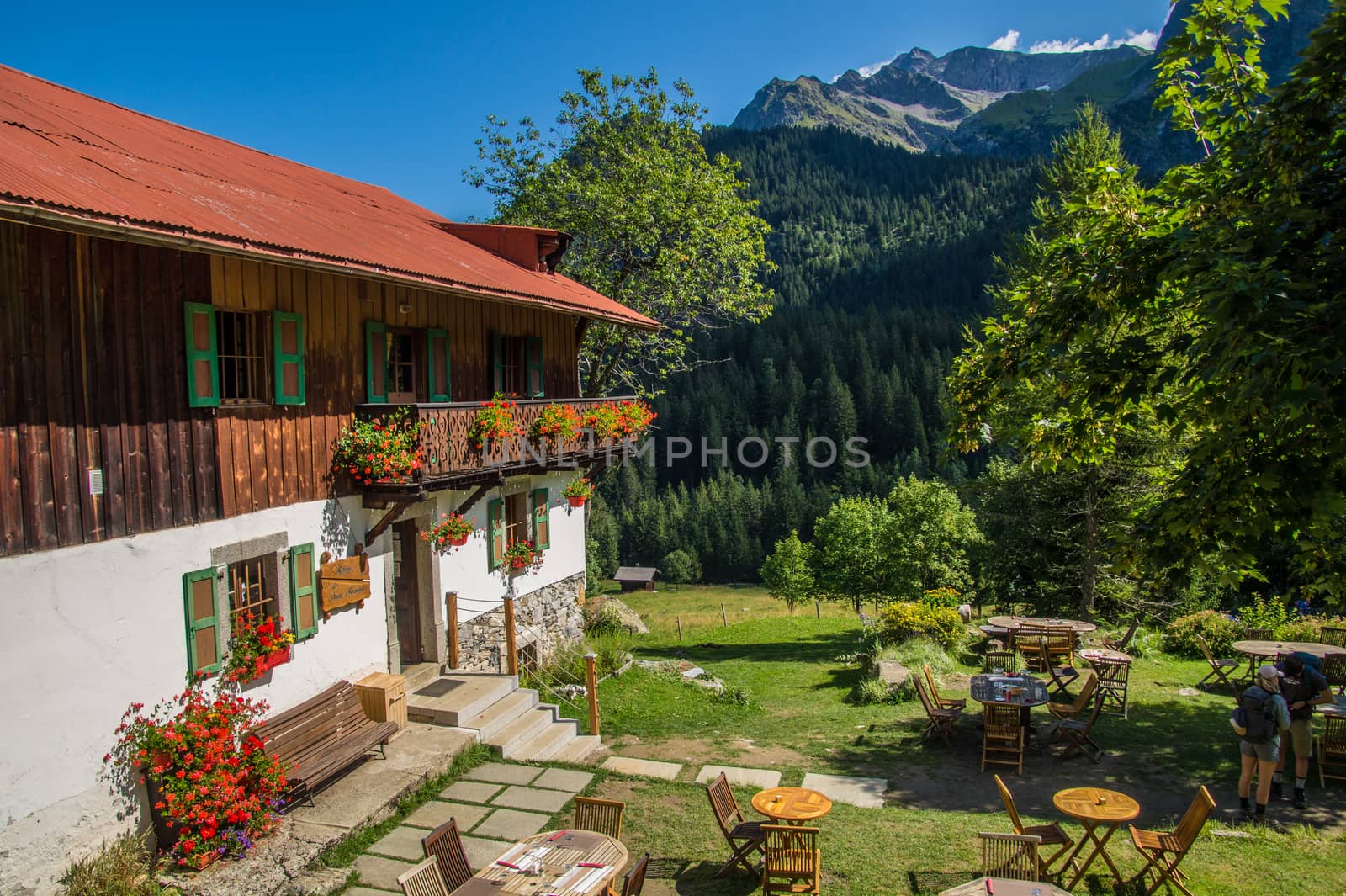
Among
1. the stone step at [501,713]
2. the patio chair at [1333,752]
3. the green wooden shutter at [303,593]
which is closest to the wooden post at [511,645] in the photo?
the stone step at [501,713]

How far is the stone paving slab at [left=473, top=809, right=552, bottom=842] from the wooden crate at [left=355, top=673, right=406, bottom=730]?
2.51 m

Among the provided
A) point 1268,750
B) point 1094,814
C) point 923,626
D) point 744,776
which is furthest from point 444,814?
point 923,626

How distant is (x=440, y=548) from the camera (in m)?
14.6

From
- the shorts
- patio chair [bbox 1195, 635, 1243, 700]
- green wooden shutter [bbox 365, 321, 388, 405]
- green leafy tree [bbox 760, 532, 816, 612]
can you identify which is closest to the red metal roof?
green wooden shutter [bbox 365, 321, 388, 405]

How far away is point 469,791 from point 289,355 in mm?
6052

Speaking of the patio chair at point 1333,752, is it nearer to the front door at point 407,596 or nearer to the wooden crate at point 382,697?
the wooden crate at point 382,697

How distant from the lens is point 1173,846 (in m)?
8.30

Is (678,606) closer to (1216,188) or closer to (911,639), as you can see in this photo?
(911,639)

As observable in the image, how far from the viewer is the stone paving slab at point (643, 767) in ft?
39.6

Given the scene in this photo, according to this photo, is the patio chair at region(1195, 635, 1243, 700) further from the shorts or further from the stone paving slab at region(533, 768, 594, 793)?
the stone paving slab at region(533, 768, 594, 793)

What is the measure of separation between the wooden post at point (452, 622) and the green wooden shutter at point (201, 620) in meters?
5.29

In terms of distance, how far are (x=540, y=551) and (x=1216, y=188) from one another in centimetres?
1372

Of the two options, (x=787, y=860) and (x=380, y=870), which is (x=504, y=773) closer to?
(x=380, y=870)

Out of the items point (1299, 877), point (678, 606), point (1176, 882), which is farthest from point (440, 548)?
point (678, 606)
